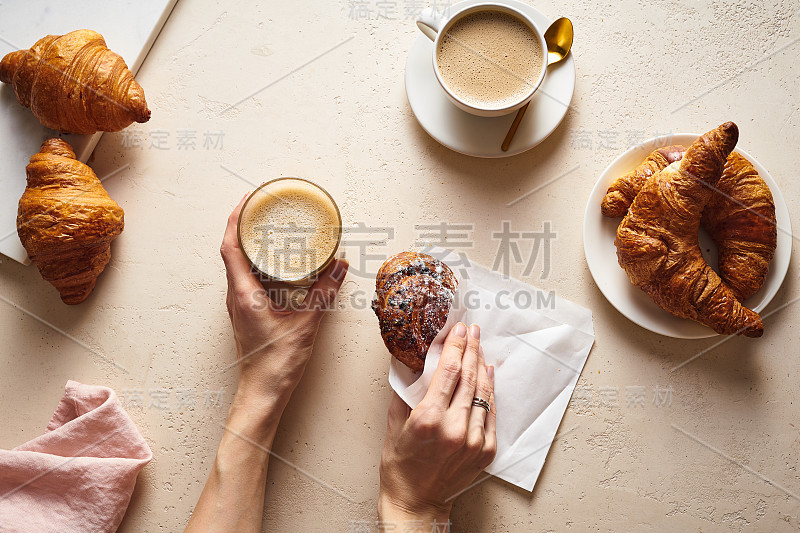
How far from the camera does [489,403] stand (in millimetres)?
1122

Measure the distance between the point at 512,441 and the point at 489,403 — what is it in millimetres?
154

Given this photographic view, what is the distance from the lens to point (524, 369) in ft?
3.96

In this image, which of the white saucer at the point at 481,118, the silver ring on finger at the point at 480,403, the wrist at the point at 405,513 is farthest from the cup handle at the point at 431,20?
the wrist at the point at 405,513

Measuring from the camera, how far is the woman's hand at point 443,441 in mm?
1052

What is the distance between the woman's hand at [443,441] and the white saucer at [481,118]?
0.42 metres

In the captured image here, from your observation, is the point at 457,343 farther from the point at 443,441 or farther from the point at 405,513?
the point at 405,513

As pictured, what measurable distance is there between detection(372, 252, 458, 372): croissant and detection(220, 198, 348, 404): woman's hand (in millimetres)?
130

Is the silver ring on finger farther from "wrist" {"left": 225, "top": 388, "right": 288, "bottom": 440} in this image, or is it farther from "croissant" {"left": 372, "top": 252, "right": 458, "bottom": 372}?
"wrist" {"left": 225, "top": 388, "right": 288, "bottom": 440}

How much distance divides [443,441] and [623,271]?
22.0 inches

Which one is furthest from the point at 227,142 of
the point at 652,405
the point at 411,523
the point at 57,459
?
the point at 652,405

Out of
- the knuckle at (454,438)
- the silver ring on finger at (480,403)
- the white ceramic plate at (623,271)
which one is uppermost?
the white ceramic plate at (623,271)

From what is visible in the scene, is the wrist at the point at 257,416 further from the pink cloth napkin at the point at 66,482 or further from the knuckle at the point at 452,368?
the knuckle at the point at 452,368

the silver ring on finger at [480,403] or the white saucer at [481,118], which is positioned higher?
the white saucer at [481,118]

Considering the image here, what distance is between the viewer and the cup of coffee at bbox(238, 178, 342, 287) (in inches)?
43.5
